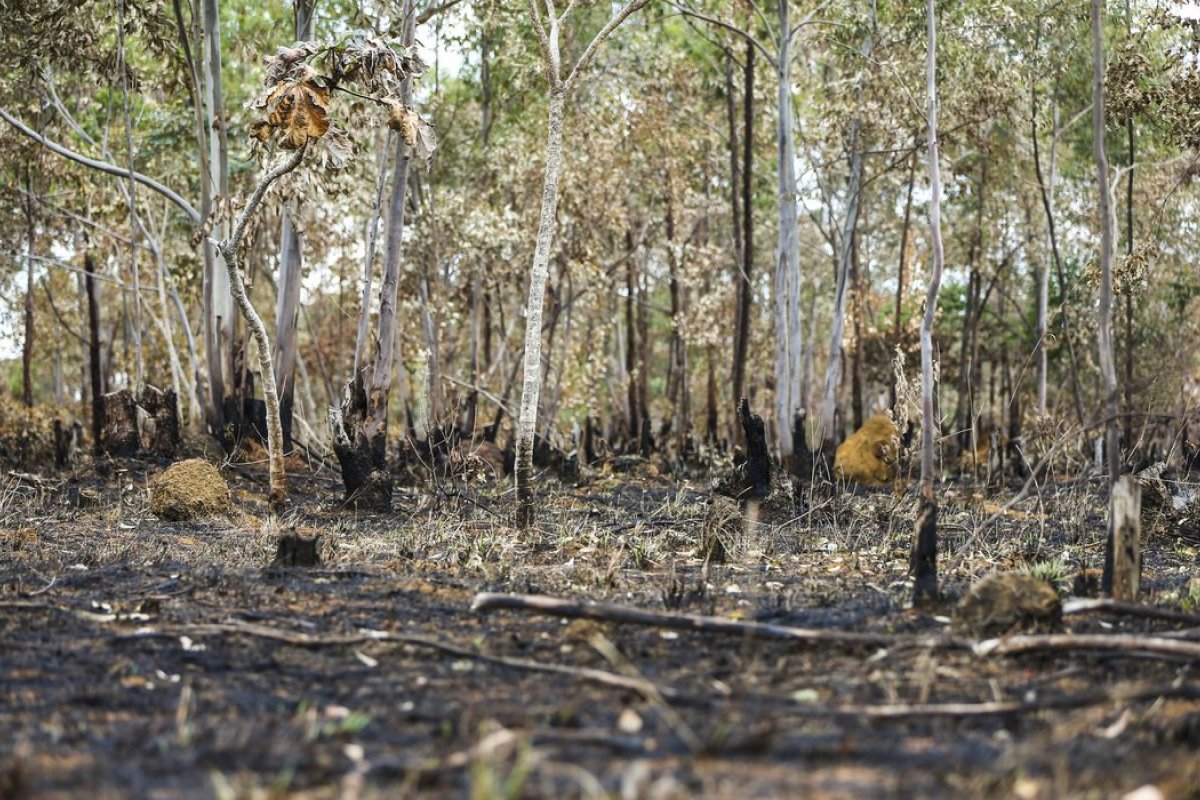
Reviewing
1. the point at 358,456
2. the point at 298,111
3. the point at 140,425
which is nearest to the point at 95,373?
the point at 140,425

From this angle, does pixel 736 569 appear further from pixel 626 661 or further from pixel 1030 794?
pixel 1030 794

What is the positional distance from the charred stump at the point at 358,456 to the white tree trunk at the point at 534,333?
6.74ft

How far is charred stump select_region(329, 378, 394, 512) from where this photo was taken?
1019cm

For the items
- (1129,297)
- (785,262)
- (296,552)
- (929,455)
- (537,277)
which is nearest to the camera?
(929,455)

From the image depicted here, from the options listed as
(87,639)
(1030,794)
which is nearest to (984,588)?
(1030,794)

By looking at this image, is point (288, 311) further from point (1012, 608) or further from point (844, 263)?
point (1012, 608)

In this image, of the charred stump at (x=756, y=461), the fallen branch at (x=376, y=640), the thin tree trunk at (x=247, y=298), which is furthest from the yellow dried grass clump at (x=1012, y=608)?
the charred stump at (x=756, y=461)

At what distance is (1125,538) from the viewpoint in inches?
215

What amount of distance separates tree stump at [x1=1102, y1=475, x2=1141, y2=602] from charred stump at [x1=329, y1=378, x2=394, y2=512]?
20.4 feet

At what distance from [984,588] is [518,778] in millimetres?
2845

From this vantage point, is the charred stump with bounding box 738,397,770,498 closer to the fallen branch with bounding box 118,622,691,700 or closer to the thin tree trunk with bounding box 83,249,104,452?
the fallen branch with bounding box 118,622,691,700

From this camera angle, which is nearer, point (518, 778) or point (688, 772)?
point (518, 778)

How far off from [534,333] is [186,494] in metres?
3.01

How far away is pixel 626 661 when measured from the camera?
14.4 feet
